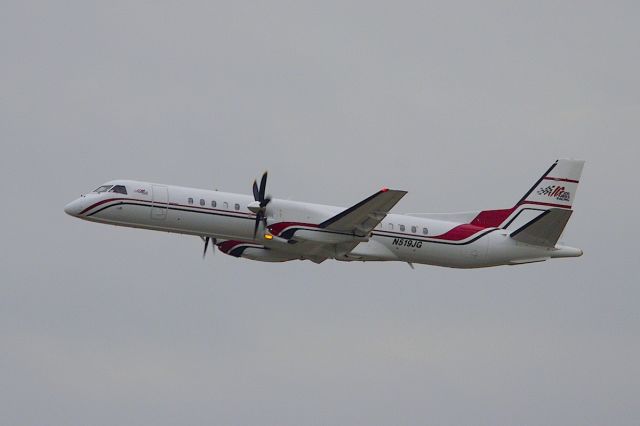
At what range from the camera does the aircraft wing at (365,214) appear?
128 ft

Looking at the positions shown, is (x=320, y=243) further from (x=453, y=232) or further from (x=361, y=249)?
(x=453, y=232)

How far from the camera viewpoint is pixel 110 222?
40.5 m

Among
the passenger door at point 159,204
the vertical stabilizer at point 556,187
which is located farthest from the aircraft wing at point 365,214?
the vertical stabilizer at point 556,187

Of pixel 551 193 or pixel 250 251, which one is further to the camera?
pixel 551 193

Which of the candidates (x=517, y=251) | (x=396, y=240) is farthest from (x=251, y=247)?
(x=517, y=251)

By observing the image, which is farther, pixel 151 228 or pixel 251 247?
pixel 251 247

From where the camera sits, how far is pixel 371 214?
133 feet

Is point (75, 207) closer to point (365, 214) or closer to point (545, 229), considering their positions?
point (365, 214)

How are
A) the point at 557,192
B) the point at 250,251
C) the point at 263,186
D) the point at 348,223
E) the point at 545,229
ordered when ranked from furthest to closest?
1. the point at 557,192
2. the point at 250,251
3. the point at 545,229
4. the point at 263,186
5. the point at 348,223

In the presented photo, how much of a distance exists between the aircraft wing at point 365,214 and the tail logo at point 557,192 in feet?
28.4

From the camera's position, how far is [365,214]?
132 ft

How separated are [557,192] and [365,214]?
9.44 meters

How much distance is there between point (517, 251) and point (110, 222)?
565 inches

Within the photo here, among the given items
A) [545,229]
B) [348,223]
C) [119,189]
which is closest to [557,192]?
[545,229]
